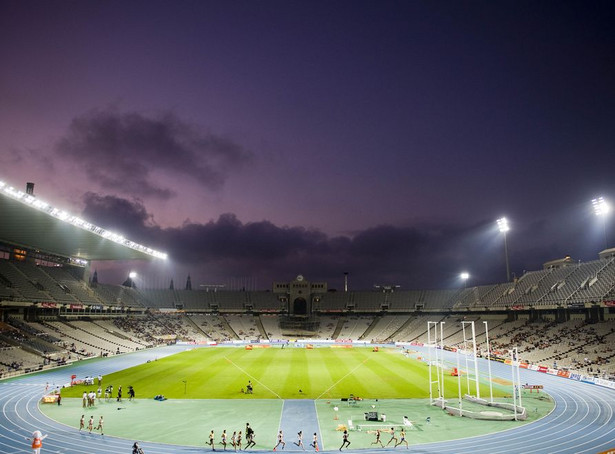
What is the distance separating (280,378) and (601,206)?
5294 cm

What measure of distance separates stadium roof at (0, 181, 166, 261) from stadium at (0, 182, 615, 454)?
30 cm

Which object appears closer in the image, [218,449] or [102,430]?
[218,449]

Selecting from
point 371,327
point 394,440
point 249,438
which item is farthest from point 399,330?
point 249,438

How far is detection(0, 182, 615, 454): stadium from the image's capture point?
27.7 metres

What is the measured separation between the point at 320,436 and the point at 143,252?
6997 centimetres

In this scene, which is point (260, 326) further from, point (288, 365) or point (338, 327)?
point (288, 365)

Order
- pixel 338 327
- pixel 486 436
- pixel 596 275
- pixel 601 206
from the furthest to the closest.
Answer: pixel 338 327
pixel 596 275
pixel 601 206
pixel 486 436

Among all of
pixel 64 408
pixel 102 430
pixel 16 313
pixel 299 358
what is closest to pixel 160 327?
pixel 16 313

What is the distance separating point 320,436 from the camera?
2688 centimetres

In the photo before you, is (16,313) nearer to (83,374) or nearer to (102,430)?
(83,374)

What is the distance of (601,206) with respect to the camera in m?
60.4

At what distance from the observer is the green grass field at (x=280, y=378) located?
1576 inches

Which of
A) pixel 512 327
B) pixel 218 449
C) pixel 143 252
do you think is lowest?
pixel 218 449

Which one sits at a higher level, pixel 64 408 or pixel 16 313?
pixel 16 313
